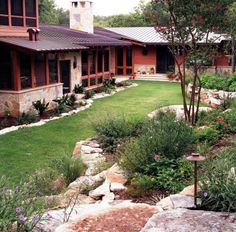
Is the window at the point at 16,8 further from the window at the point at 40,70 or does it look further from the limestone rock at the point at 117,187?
the limestone rock at the point at 117,187

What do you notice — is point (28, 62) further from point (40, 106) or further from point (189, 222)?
point (189, 222)

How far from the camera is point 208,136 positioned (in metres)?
7.85

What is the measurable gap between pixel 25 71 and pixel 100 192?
1033 centimetres

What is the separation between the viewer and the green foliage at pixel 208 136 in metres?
7.71

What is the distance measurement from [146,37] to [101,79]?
8.12m

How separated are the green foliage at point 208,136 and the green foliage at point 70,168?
7.43 ft

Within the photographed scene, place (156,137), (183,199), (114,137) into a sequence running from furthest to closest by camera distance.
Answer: (114,137)
(156,137)
(183,199)

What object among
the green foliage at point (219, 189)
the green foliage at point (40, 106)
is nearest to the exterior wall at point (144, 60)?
the green foliage at point (40, 106)

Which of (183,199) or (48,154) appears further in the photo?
(48,154)

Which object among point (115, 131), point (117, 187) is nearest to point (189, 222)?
point (117, 187)

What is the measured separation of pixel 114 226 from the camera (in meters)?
4.21

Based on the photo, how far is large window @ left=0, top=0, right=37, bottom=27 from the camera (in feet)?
50.6

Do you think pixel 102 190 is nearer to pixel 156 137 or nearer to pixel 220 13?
pixel 156 137

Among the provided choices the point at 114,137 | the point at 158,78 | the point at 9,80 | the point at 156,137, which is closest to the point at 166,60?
the point at 158,78
